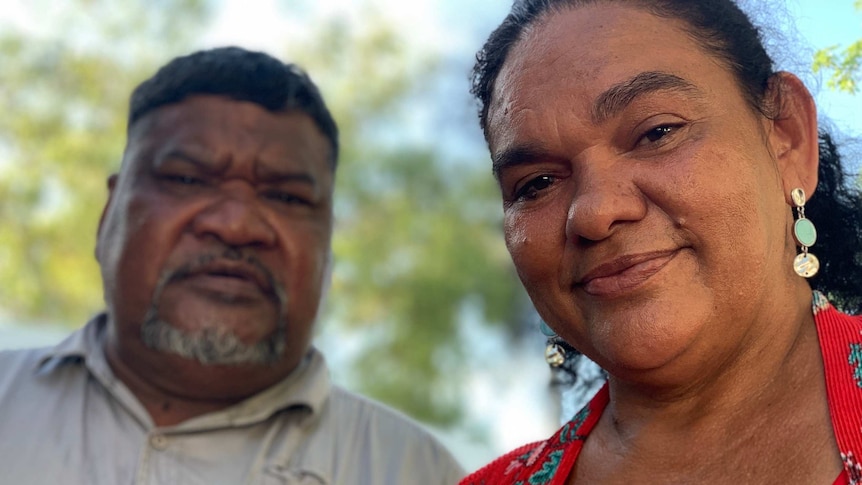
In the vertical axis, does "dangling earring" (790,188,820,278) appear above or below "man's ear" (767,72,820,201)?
below

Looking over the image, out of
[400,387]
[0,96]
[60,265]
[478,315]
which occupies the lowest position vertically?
[400,387]

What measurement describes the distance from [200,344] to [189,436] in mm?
312

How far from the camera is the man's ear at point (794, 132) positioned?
153cm

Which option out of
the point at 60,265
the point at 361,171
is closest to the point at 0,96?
the point at 60,265

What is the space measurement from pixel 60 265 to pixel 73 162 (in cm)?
94

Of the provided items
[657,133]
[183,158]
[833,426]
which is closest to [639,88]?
[657,133]

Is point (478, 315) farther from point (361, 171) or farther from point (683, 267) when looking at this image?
point (683, 267)

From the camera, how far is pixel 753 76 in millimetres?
1562

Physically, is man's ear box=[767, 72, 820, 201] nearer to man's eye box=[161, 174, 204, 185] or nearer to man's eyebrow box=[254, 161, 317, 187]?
man's eyebrow box=[254, 161, 317, 187]

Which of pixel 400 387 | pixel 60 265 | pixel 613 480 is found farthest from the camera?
pixel 400 387

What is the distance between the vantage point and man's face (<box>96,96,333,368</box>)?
2.91 metres

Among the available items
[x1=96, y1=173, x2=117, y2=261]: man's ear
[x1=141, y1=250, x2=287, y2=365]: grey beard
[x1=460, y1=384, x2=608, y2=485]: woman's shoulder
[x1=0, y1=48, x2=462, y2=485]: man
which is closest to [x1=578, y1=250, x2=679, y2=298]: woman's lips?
[x1=460, y1=384, x2=608, y2=485]: woman's shoulder

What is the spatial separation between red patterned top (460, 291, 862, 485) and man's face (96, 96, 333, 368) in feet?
4.22

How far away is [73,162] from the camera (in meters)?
7.57
